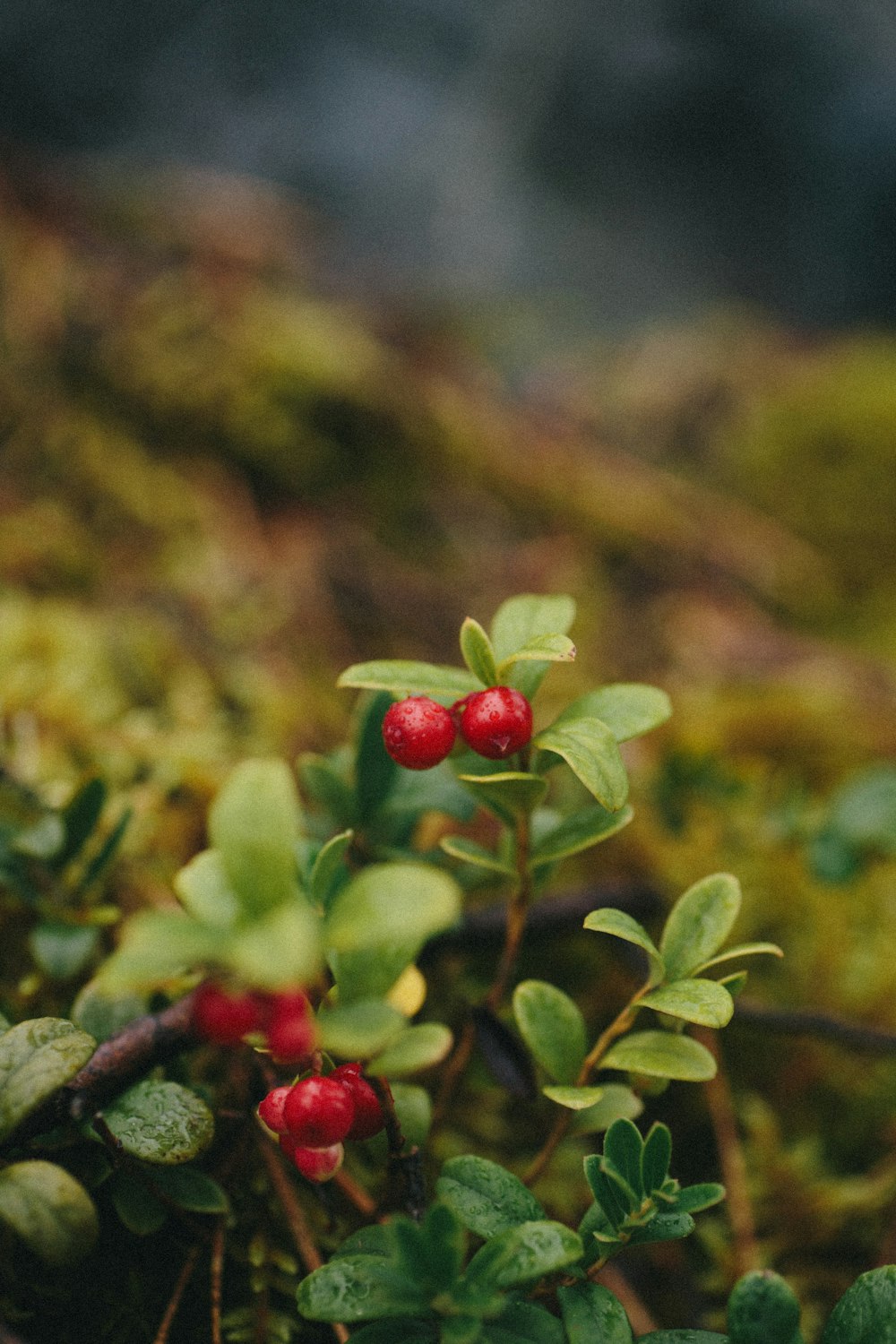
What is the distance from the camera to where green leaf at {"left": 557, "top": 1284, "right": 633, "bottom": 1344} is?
67 centimetres

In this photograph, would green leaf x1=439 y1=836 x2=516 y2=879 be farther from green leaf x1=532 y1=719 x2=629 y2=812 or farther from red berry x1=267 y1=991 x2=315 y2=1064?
red berry x1=267 y1=991 x2=315 y2=1064

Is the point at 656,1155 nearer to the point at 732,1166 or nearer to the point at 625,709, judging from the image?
the point at 625,709

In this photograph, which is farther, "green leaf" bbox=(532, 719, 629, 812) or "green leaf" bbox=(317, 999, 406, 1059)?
"green leaf" bbox=(532, 719, 629, 812)

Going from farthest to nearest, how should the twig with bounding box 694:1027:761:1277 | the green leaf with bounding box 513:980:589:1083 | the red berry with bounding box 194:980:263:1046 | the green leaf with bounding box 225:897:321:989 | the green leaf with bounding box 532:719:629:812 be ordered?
the twig with bounding box 694:1027:761:1277 < the green leaf with bounding box 513:980:589:1083 < the green leaf with bounding box 532:719:629:812 < the red berry with bounding box 194:980:263:1046 < the green leaf with bounding box 225:897:321:989

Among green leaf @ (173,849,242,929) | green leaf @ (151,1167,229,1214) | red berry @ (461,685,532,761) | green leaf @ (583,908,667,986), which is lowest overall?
green leaf @ (151,1167,229,1214)

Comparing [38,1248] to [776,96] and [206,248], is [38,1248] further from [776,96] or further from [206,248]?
[776,96]

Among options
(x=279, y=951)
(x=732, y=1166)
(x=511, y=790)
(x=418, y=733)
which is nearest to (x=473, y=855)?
(x=511, y=790)

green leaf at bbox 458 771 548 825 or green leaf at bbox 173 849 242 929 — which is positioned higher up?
green leaf at bbox 458 771 548 825

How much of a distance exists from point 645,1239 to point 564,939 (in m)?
0.61

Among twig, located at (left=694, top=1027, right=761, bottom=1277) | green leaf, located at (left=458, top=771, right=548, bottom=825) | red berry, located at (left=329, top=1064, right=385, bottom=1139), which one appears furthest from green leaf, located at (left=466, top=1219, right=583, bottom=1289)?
twig, located at (left=694, top=1027, right=761, bottom=1277)

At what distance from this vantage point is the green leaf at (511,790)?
0.76 meters

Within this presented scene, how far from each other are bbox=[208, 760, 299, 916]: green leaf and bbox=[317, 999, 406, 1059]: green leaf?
0.09 m

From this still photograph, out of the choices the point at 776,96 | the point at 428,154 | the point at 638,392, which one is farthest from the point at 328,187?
the point at 638,392

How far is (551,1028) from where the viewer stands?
0.82 meters
